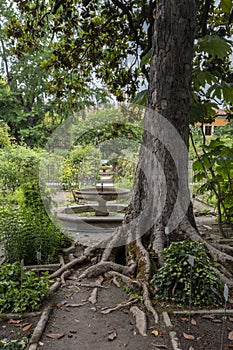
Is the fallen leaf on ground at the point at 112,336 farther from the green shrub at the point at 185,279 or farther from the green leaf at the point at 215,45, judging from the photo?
the green leaf at the point at 215,45

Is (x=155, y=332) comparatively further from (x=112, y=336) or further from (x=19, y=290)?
(x=19, y=290)

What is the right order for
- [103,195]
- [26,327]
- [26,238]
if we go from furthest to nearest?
[103,195] < [26,238] < [26,327]

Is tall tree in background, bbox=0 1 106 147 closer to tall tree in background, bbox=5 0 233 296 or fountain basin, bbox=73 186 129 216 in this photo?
fountain basin, bbox=73 186 129 216

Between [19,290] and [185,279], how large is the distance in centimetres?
146

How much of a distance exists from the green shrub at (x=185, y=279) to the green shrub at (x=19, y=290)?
3.39 feet

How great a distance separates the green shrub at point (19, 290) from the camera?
264cm

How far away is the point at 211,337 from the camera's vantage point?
Result: 2293 millimetres

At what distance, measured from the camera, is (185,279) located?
2793mm

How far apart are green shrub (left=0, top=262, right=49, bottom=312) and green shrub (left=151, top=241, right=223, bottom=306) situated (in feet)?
3.39

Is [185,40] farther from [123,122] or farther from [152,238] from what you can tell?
[123,122]

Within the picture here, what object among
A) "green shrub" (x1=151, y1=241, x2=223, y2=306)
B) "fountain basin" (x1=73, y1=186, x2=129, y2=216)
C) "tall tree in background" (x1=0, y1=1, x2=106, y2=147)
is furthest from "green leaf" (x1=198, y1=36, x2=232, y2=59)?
"tall tree in background" (x1=0, y1=1, x2=106, y2=147)

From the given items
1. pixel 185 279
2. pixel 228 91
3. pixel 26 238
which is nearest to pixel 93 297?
pixel 185 279

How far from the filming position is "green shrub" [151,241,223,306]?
9.06ft

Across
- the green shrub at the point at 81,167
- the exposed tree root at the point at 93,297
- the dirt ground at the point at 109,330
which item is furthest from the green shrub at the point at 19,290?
the green shrub at the point at 81,167
